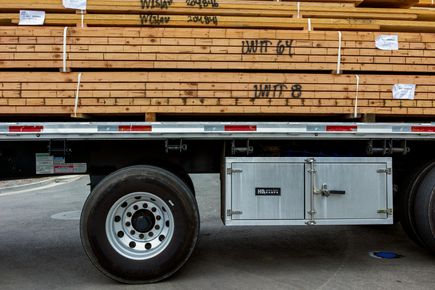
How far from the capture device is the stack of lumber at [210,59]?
3857 millimetres

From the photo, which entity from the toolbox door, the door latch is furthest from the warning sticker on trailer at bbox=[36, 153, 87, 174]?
the door latch

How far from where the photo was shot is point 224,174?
3920 mm

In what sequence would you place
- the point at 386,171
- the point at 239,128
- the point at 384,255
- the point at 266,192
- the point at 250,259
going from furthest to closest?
the point at 384,255 → the point at 250,259 → the point at 386,171 → the point at 266,192 → the point at 239,128

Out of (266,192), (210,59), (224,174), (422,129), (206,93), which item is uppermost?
(210,59)

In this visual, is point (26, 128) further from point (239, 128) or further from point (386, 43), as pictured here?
point (386, 43)

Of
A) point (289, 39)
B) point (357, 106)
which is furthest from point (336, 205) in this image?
point (289, 39)

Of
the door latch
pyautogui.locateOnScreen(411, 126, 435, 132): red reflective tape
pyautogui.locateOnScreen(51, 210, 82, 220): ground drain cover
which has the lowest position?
pyautogui.locateOnScreen(51, 210, 82, 220): ground drain cover

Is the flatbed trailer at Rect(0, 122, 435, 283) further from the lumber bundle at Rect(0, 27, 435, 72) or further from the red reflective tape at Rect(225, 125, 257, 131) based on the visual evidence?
the lumber bundle at Rect(0, 27, 435, 72)

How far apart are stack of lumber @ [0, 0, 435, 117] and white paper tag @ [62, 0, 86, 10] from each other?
0.07 meters

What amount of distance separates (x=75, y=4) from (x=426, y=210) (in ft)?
15.4

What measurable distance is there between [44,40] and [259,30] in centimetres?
247

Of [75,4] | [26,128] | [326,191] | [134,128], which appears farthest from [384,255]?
[75,4]

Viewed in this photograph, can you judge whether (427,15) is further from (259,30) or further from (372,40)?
(259,30)

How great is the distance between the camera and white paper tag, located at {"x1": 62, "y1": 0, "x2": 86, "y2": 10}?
3.93m
